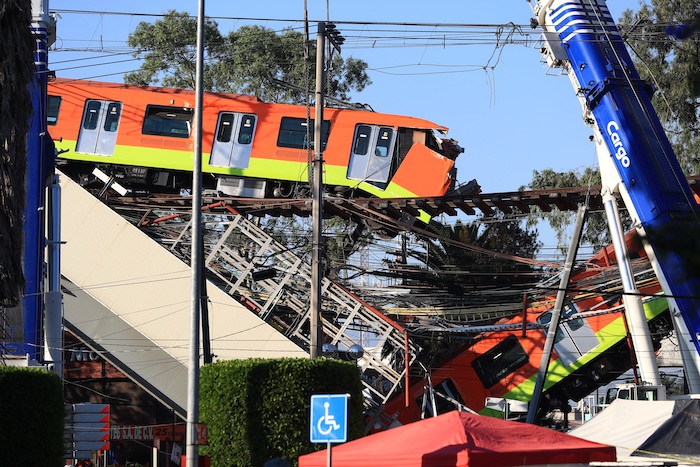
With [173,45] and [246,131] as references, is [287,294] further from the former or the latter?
[173,45]

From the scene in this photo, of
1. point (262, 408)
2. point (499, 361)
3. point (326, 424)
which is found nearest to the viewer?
point (326, 424)

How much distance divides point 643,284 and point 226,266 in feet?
36.9

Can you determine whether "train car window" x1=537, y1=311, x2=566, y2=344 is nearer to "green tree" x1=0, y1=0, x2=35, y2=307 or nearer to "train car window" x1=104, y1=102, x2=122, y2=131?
"train car window" x1=104, y1=102, x2=122, y2=131

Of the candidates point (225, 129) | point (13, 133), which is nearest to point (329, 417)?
point (13, 133)

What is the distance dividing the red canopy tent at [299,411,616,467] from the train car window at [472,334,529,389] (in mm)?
17524

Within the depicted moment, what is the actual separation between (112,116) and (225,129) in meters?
3.71

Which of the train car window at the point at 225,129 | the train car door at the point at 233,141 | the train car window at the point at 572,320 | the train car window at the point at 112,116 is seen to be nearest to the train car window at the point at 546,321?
the train car window at the point at 572,320

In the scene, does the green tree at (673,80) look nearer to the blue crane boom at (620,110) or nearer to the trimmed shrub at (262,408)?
the blue crane boom at (620,110)

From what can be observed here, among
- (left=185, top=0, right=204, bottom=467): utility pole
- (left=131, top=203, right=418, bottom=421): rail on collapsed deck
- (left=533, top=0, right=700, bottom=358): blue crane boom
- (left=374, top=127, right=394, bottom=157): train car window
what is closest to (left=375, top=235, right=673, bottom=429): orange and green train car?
(left=131, top=203, right=418, bottom=421): rail on collapsed deck

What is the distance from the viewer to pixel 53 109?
114 ft

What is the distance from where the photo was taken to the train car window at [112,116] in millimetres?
34688

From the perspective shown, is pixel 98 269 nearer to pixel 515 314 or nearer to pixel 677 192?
pixel 515 314

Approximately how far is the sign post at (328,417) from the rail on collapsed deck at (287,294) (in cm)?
1532

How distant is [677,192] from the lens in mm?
24000
